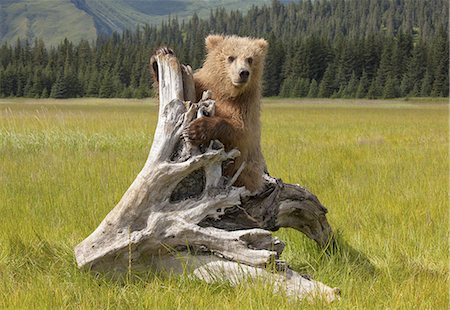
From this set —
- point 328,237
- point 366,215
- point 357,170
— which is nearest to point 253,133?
point 328,237

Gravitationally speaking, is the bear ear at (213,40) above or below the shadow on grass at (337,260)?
above

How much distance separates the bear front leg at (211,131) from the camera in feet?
14.0

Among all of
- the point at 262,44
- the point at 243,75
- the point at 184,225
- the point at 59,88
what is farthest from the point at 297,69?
the point at 184,225

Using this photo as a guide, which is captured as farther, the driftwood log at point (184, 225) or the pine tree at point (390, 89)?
the pine tree at point (390, 89)

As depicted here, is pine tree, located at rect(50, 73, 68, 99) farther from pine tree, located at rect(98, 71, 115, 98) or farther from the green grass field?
the green grass field

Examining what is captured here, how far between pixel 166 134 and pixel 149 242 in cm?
85

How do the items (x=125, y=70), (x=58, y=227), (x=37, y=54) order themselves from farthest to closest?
(x=37, y=54) → (x=125, y=70) → (x=58, y=227)

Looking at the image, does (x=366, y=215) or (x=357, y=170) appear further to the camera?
(x=357, y=170)

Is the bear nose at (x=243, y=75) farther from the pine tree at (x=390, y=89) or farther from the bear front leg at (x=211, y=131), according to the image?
the pine tree at (x=390, y=89)

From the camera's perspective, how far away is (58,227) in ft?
18.6

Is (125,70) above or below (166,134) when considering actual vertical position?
below

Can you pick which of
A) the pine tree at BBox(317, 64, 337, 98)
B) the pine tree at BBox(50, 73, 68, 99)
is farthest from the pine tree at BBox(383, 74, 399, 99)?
the pine tree at BBox(50, 73, 68, 99)

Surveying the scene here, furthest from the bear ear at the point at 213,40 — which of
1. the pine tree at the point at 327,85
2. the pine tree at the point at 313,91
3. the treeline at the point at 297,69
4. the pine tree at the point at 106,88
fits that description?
the pine tree at the point at 106,88

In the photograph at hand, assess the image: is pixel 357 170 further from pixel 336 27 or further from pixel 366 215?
pixel 336 27
